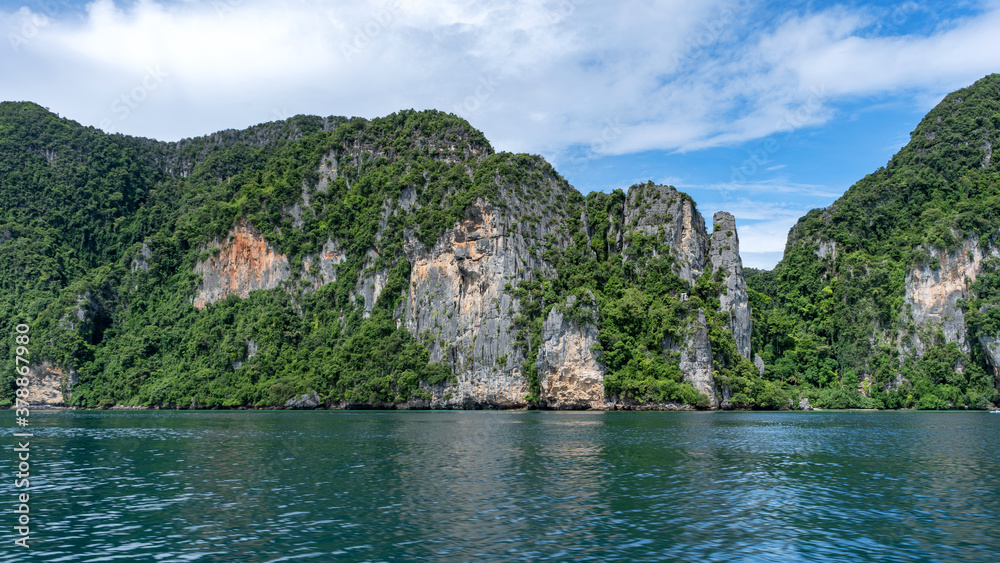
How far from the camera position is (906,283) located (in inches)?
4065

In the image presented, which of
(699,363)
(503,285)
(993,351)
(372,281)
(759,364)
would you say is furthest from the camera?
(372,281)

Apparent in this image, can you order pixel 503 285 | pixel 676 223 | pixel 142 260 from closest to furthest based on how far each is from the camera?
pixel 503 285, pixel 676 223, pixel 142 260

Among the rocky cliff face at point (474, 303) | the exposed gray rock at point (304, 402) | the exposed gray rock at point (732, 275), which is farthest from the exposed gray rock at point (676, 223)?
the exposed gray rock at point (304, 402)

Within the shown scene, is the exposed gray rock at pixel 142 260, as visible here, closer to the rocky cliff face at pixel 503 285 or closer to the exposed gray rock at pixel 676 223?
the rocky cliff face at pixel 503 285

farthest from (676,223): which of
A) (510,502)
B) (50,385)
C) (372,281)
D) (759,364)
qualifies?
(50,385)

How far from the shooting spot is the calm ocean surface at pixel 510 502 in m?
14.8

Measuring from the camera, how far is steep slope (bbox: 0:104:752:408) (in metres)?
91.2

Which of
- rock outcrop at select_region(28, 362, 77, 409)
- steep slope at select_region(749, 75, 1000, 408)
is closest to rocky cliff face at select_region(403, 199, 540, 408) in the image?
steep slope at select_region(749, 75, 1000, 408)

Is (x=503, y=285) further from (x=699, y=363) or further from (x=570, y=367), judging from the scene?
(x=699, y=363)

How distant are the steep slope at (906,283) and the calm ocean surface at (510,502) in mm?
69899

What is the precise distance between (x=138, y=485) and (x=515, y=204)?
291 ft

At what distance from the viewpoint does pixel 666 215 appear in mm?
107500

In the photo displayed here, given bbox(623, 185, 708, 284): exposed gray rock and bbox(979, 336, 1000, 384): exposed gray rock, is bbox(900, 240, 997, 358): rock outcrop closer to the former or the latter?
bbox(979, 336, 1000, 384): exposed gray rock

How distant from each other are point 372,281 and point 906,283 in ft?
288
